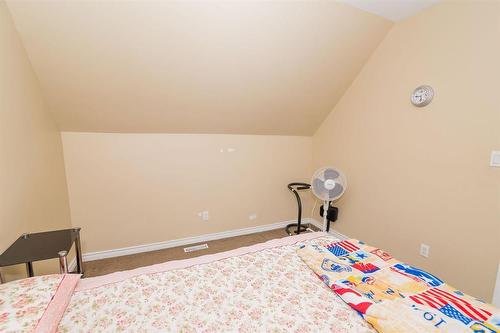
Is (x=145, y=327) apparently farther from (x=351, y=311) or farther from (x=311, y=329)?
(x=351, y=311)

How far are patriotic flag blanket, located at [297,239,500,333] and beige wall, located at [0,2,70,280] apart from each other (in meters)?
2.06

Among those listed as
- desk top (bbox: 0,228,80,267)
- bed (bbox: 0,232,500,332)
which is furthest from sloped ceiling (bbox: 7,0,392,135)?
bed (bbox: 0,232,500,332)

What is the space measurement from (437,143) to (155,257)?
3176 millimetres

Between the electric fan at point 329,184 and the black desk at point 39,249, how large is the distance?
2.33 metres

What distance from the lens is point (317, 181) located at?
2547 millimetres

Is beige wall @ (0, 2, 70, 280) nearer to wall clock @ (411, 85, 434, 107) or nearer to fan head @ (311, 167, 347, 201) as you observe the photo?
fan head @ (311, 167, 347, 201)

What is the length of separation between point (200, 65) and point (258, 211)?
2157 mm

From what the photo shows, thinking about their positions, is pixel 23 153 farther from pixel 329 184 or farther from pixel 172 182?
pixel 329 184

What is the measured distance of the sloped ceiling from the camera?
5.23ft

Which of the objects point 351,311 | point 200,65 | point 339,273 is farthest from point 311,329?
point 200,65

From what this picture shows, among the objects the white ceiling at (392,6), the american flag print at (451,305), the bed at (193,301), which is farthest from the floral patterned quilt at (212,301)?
the white ceiling at (392,6)

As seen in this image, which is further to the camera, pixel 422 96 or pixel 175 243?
pixel 175 243

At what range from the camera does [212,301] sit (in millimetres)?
1104

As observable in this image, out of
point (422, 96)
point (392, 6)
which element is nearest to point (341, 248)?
point (422, 96)
